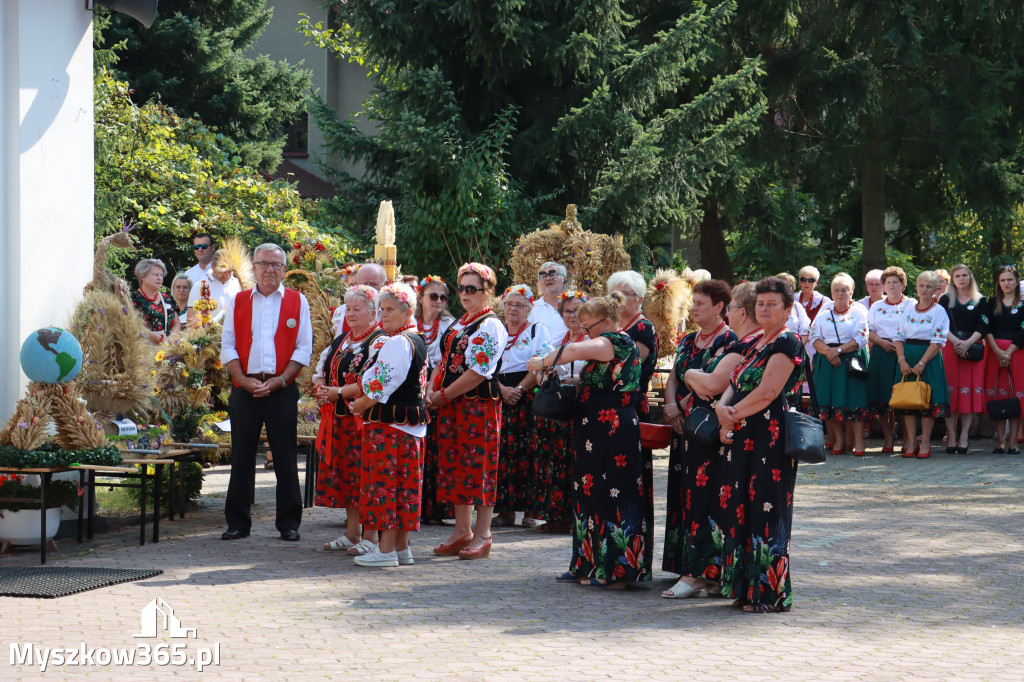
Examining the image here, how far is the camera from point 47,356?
8.23m

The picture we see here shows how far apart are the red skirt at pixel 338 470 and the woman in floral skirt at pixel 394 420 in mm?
668

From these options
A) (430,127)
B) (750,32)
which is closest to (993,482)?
(430,127)

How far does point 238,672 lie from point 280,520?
364 centimetres

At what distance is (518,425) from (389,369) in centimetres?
224

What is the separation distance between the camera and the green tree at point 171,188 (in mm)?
20811

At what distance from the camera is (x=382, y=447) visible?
7.58 metres

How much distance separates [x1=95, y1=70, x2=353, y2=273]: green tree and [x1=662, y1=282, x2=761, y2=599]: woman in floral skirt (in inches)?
525

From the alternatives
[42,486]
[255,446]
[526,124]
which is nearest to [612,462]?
[255,446]

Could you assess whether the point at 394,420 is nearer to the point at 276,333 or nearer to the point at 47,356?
the point at 276,333

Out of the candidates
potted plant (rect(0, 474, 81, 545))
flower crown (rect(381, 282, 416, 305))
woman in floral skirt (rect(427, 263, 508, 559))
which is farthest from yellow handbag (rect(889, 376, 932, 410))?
potted plant (rect(0, 474, 81, 545))

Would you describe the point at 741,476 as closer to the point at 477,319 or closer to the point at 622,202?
the point at 477,319

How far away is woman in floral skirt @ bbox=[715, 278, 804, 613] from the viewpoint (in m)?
6.55

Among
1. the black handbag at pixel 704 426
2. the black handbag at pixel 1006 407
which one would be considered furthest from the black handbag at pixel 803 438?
the black handbag at pixel 1006 407

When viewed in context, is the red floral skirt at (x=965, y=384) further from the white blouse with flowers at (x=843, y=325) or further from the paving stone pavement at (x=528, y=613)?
the paving stone pavement at (x=528, y=613)
